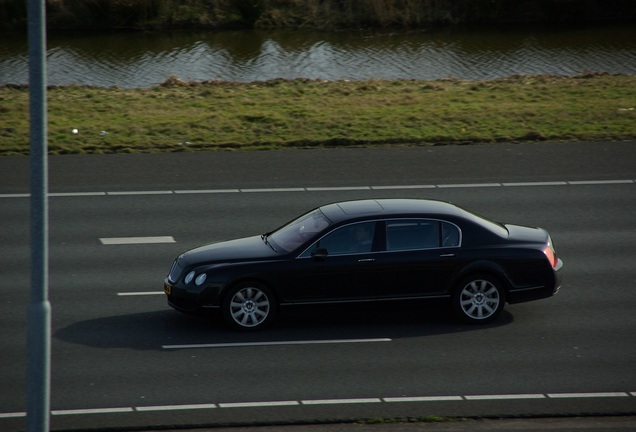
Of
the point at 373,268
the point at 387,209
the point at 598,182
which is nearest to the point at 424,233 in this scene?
the point at 387,209

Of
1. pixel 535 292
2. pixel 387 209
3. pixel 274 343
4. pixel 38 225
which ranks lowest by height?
pixel 274 343

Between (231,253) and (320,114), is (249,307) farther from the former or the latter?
(320,114)

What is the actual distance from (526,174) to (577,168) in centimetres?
123

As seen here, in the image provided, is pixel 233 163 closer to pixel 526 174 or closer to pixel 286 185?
pixel 286 185

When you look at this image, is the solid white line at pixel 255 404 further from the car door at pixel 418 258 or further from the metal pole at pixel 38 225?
the metal pole at pixel 38 225

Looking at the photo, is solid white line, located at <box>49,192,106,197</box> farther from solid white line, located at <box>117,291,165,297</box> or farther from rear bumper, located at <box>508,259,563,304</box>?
rear bumper, located at <box>508,259,563,304</box>

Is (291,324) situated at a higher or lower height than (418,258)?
lower

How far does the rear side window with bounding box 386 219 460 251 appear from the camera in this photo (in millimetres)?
12719

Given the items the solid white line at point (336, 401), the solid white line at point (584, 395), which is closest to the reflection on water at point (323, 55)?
the solid white line at point (336, 401)

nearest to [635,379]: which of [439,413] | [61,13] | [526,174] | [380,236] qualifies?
[439,413]

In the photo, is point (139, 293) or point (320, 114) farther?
point (320, 114)

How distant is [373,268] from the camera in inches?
492

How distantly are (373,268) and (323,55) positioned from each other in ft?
83.6

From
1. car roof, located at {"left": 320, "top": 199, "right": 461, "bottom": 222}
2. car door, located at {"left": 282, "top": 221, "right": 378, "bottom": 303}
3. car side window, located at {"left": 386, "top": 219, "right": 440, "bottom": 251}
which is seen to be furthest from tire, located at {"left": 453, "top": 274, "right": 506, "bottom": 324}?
car door, located at {"left": 282, "top": 221, "right": 378, "bottom": 303}
